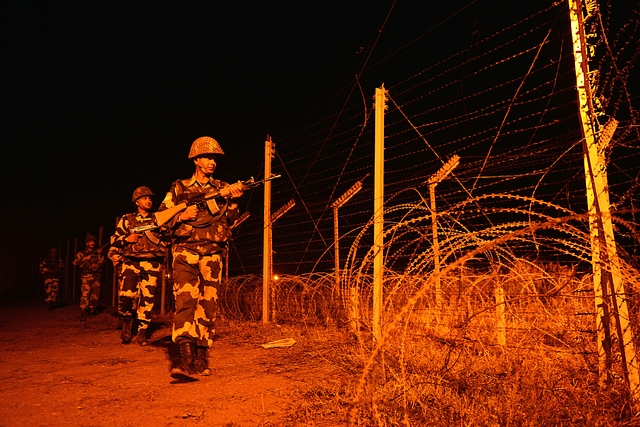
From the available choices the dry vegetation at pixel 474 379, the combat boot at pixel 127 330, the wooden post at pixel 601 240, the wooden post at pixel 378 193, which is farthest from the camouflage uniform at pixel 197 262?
the wooden post at pixel 601 240

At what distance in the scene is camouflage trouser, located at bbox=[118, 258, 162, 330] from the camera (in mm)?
6664

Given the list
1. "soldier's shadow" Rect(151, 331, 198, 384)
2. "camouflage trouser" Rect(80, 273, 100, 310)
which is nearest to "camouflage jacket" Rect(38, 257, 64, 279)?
"camouflage trouser" Rect(80, 273, 100, 310)

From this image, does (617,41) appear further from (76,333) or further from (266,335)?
(76,333)

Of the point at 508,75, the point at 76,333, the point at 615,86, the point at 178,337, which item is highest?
the point at 508,75

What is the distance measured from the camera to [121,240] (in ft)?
22.5

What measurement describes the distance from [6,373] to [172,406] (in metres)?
2.30

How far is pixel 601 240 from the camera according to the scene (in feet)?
8.70

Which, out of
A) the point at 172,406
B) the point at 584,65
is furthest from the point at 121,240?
the point at 584,65

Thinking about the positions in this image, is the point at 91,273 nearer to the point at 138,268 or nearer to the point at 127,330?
the point at 138,268

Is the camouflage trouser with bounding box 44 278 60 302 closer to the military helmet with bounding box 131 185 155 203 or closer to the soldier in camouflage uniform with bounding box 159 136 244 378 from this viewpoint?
the military helmet with bounding box 131 185 155 203

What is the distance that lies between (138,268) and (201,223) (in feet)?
9.12

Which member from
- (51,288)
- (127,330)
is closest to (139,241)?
(127,330)

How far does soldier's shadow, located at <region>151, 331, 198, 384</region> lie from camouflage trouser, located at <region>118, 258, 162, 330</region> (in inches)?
17.1

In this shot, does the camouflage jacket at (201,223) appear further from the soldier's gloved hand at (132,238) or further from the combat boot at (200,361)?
the soldier's gloved hand at (132,238)
